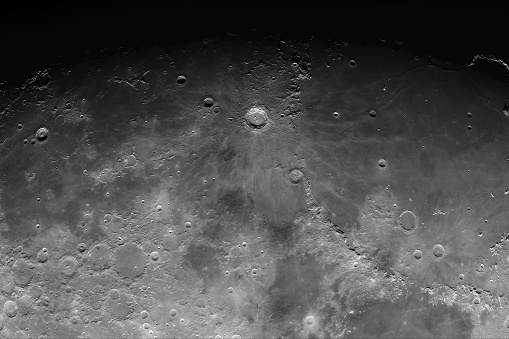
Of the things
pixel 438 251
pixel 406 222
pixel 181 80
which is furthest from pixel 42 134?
pixel 438 251

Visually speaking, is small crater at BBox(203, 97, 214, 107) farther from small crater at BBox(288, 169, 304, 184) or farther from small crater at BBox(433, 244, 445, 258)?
small crater at BBox(433, 244, 445, 258)

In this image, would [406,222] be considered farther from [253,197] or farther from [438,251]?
[253,197]

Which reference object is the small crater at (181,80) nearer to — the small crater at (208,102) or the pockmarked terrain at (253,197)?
the pockmarked terrain at (253,197)

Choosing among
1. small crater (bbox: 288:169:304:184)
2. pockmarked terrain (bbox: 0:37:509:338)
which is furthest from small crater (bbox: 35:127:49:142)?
small crater (bbox: 288:169:304:184)

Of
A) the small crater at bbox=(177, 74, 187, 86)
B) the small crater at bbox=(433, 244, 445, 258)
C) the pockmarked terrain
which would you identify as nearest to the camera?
the pockmarked terrain

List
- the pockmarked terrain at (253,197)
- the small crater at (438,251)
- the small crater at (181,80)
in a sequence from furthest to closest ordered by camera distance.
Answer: the small crater at (181,80) < the small crater at (438,251) < the pockmarked terrain at (253,197)

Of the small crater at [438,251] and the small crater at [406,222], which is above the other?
the small crater at [406,222]

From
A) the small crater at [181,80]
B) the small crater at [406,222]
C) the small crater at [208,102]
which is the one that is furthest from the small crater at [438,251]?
the small crater at [181,80]

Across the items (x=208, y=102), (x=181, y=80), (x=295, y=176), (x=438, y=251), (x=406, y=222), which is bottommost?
(x=438, y=251)
